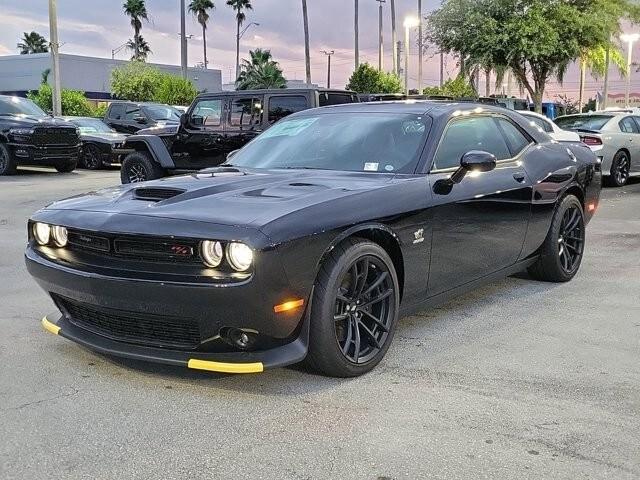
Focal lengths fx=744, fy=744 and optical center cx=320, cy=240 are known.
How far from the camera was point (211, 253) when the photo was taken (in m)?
3.36

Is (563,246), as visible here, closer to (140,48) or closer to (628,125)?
(628,125)

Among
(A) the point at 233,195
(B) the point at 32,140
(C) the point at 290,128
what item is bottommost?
(A) the point at 233,195

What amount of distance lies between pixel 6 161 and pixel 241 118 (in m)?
6.78

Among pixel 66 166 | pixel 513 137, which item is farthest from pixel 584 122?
pixel 66 166

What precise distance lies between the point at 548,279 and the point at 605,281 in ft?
1.80

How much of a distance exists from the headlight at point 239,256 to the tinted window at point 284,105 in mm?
8406

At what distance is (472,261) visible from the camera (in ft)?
15.4

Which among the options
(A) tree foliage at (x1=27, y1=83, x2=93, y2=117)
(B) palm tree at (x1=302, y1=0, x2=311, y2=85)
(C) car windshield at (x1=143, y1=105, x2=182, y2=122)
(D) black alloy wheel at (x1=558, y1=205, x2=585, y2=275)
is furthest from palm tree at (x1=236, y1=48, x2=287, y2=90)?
(D) black alloy wheel at (x1=558, y1=205, x2=585, y2=275)

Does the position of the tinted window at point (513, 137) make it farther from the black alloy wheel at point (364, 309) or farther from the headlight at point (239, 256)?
the headlight at point (239, 256)

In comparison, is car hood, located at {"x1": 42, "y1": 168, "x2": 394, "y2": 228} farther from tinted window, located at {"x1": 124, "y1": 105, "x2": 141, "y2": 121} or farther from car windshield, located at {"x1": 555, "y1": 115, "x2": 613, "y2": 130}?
tinted window, located at {"x1": 124, "y1": 105, "x2": 141, "y2": 121}

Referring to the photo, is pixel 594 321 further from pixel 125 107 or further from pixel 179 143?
pixel 125 107

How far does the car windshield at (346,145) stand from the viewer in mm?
4582

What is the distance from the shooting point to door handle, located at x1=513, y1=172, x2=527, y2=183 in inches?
205

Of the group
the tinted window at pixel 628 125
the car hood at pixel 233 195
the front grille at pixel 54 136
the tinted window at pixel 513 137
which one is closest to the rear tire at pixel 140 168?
the front grille at pixel 54 136
